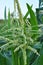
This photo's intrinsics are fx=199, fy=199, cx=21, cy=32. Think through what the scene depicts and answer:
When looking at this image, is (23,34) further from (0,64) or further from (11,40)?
(0,64)

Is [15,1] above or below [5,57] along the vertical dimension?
above

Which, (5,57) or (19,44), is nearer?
(19,44)

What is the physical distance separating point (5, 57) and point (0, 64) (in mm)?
18

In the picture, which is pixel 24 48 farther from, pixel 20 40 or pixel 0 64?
pixel 0 64

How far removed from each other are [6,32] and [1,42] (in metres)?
0.05

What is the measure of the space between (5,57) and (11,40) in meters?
0.11

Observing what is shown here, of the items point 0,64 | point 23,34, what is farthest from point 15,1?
point 0,64

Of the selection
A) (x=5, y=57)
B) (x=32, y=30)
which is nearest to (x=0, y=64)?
(x=5, y=57)

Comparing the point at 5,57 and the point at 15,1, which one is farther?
the point at 5,57

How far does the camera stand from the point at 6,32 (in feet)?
1.15

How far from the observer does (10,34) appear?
353 mm

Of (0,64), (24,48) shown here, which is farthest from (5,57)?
(24,48)

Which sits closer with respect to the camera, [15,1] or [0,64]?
[15,1]

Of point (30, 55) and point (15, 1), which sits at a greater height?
point (15, 1)
